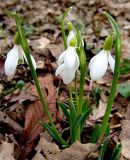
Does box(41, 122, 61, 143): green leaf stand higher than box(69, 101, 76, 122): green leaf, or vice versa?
box(69, 101, 76, 122): green leaf

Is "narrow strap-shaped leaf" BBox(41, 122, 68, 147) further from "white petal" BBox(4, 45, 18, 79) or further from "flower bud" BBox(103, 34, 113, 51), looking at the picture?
"flower bud" BBox(103, 34, 113, 51)

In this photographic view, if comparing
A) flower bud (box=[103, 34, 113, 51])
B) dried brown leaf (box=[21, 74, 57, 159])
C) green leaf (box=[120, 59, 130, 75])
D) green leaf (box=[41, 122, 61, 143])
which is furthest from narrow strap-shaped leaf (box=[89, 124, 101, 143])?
green leaf (box=[120, 59, 130, 75])

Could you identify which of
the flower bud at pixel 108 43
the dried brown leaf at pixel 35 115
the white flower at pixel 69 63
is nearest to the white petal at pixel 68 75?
the white flower at pixel 69 63

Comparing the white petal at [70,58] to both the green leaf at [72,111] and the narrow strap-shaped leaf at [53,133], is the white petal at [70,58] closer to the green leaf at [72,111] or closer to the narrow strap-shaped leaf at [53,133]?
the green leaf at [72,111]

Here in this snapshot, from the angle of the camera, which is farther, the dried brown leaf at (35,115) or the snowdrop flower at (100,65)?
the dried brown leaf at (35,115)

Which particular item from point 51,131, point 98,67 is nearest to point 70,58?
point 98,67

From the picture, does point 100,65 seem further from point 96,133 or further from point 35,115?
point 35,115

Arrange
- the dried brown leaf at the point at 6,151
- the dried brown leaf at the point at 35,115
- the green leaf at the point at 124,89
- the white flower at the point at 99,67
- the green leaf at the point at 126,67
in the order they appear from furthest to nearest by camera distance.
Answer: the green leaf at the point at 126,67 < the green leaf at the point at 124,89 < the dried brown leaf at the point at 35,115 < the dried brown leaf at the point at 6,151 < the white flower at the point at 99,67

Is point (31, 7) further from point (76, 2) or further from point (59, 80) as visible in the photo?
point (59, 80)
